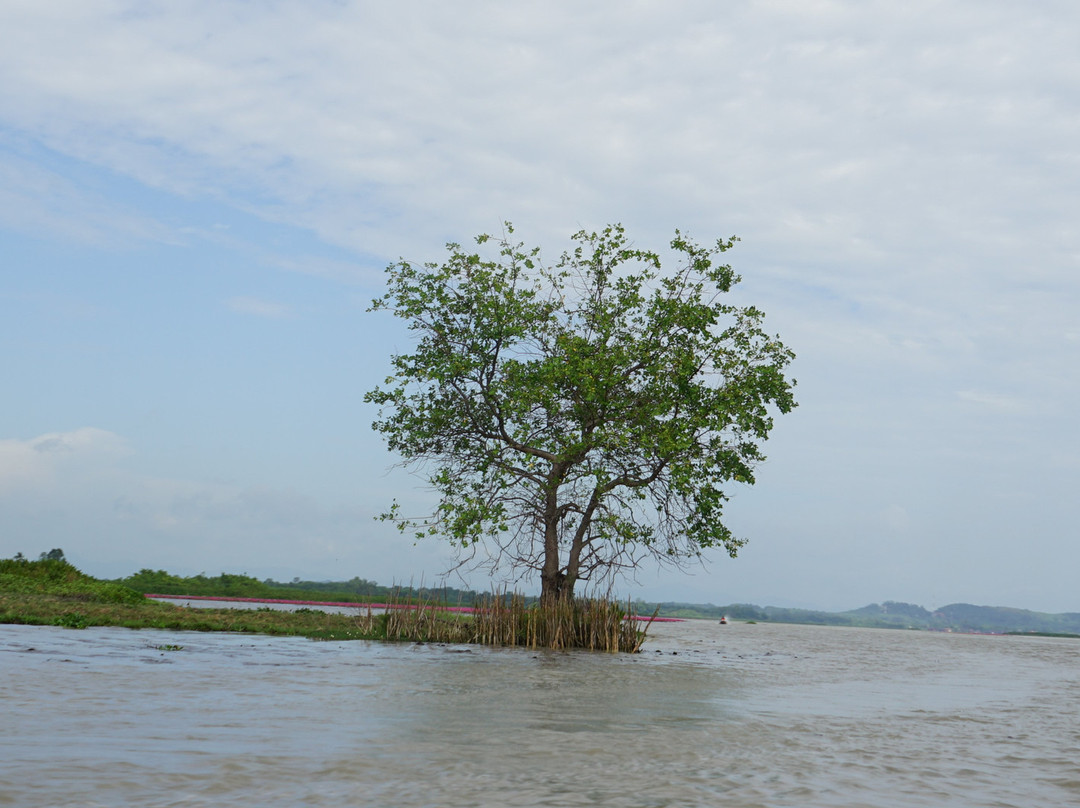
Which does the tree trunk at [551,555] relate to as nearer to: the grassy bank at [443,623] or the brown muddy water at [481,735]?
the grassy bank at [443,623]

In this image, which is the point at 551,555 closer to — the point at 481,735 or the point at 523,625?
the point at 523,625

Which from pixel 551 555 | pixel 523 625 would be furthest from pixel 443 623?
pixel 551 555

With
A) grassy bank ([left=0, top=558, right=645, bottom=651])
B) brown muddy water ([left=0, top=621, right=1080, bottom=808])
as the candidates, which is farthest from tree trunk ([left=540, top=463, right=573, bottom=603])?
brown muddy water ([left=0, top=621, right=1080, bottom=808])

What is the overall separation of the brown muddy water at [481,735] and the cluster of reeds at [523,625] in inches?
219

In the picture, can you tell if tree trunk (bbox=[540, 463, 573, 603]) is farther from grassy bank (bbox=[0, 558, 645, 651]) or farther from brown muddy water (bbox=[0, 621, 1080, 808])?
brown muddy water (bbox=[0, 621, 1080, 808])

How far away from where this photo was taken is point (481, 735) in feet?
25.3

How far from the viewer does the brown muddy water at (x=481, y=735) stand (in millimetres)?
5480

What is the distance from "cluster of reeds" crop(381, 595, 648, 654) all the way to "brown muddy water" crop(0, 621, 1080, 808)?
5.55 m

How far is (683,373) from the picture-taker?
22.2m

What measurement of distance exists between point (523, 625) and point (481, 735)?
14.1 m

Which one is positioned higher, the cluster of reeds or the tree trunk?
the tree trunk

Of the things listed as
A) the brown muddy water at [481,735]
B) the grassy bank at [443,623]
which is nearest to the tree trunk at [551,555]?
the grassy bank at [443,623]

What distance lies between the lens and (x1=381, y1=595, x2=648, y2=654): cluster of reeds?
2131cm

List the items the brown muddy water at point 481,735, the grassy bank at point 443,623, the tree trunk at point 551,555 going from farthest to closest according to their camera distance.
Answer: the tree trunk at point 551,555 → the grassy bank at point 443,623 → the brown muddy water at point 481,735
